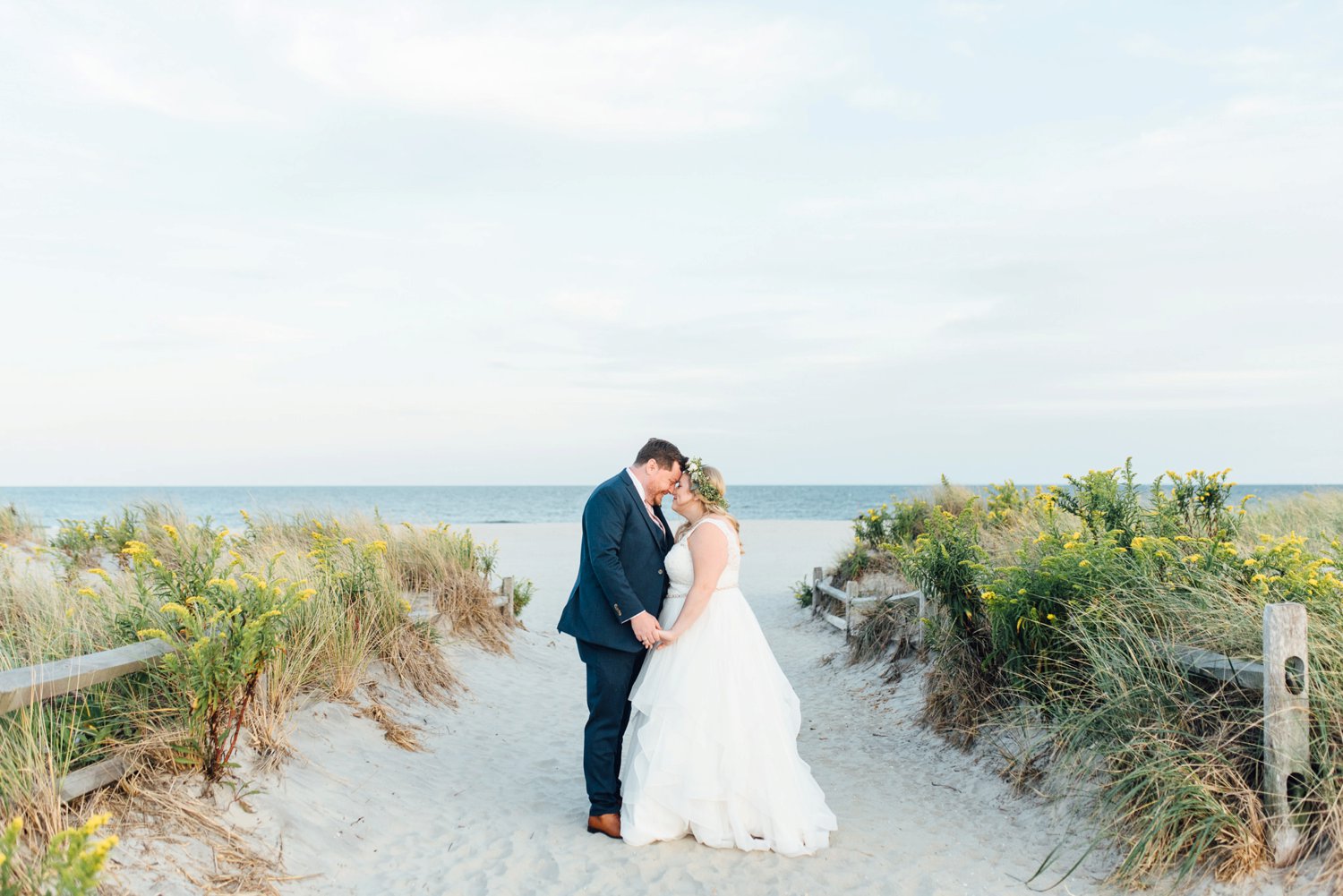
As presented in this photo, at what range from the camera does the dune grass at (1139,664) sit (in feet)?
14.4

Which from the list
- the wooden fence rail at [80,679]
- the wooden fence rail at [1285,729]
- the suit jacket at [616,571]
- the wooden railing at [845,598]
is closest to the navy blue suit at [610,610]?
the suit jacket at [616,571]

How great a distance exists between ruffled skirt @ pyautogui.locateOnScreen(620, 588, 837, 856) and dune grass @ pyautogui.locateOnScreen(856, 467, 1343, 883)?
1.57 metres

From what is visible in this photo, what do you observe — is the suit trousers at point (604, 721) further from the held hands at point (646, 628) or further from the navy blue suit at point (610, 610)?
the held hands at point (646, 628)

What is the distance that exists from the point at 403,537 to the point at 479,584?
1201 millimetres

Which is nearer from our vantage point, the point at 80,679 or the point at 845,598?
the point at 80,679

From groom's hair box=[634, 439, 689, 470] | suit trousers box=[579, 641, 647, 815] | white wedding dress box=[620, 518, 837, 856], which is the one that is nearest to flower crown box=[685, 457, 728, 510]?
groom's hair box=[634, 439, 689, 470]

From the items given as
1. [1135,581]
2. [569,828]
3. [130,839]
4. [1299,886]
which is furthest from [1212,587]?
[130,839]

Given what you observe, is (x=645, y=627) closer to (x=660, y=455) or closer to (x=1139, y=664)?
(x=660, y=455)

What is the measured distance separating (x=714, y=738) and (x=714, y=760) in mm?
126

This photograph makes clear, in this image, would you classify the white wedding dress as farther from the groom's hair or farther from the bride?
the groom's hair

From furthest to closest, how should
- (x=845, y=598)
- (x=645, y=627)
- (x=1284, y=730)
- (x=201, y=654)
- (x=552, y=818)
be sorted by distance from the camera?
(x=845, y=598)
(x=552, y=818)
(x=645, y=627)
(x=201, y=654)
(x=1284, y=730)

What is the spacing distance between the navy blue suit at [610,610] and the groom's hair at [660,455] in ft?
0.57

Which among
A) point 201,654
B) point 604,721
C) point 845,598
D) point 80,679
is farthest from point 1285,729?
point 845,598

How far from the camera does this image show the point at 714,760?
5.16 meters
